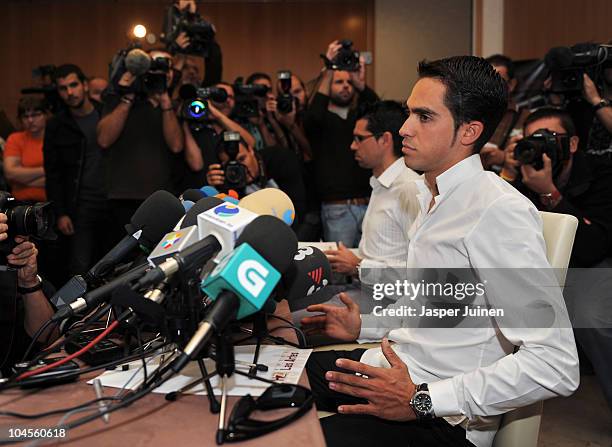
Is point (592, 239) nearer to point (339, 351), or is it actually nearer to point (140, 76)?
point (339, 351)

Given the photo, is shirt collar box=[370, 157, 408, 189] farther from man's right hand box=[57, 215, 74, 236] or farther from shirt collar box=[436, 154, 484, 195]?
man's right hand box=[57, 215, 74, 236]

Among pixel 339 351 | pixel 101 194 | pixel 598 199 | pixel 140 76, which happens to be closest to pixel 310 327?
pixel 339 351

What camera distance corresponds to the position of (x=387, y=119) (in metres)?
2.48

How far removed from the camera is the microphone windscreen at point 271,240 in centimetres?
81

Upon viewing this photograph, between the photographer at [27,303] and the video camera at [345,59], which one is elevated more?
the video camera at [345,59]

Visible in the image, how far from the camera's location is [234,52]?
225 inches

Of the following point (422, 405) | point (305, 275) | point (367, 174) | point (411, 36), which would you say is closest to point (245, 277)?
point (305, 275)

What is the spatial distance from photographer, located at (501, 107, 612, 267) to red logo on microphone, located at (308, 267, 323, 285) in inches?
45.0

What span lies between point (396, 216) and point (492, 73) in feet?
2.99

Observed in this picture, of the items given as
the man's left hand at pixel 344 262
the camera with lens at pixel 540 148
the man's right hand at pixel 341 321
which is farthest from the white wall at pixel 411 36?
the man's right hand at pixel 341 321

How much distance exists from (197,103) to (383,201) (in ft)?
3.27

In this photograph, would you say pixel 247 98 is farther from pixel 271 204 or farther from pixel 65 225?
pixel 271 204

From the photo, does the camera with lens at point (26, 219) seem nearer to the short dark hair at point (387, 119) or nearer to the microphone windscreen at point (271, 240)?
the microphone windscreen at point (271, 240)

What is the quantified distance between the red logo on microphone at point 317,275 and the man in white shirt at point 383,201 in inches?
36.5
